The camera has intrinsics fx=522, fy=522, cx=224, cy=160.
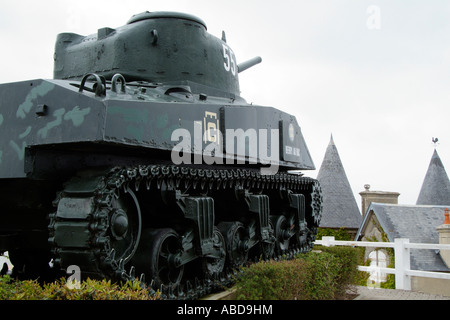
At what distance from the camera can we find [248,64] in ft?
39.6

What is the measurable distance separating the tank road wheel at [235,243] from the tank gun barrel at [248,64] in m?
4.68

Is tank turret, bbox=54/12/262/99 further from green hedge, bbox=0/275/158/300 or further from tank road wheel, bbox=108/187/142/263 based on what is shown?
green hedge, bbox=0/275/158/300

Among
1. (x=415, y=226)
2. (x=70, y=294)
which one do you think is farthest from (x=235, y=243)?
(x=415, y=226)

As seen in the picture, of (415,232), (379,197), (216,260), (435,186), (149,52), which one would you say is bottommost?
(415,232)

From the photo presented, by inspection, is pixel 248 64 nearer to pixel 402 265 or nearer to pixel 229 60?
pixel 229 60

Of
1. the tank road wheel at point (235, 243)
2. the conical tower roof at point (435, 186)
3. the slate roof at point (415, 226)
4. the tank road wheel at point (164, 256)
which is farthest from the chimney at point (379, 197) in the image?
the tank road wheel at point (164, 256)

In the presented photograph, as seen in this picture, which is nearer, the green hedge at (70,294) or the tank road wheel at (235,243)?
the green hedge at (70,294)

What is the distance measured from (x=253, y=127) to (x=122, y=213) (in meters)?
3.19

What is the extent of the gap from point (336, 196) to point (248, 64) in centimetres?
2926

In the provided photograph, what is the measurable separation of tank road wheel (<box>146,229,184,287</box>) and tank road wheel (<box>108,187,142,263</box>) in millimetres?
268

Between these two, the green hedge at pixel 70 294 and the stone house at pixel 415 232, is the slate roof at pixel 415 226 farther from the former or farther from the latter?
the green hedge at pixel 70 294

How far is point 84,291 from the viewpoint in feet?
14.3

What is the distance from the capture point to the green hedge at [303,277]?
6336 mm
